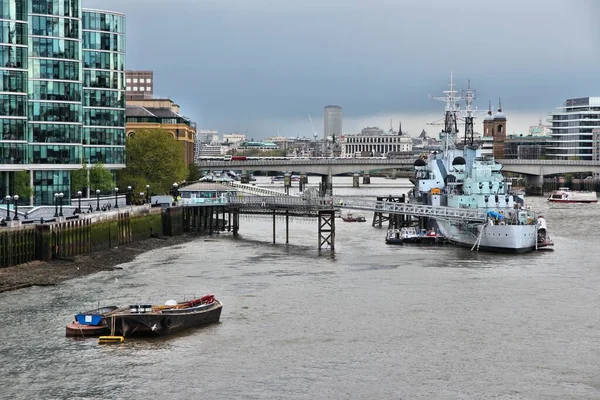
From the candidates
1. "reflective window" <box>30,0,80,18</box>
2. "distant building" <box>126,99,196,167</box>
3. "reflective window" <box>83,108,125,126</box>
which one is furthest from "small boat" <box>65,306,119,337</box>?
"distant building" <box>126,99,196,167</box>

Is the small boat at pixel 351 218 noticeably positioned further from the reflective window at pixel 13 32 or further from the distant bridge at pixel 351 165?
the distant bridge at pixel 351 165

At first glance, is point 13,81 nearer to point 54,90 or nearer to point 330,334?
point 54,90

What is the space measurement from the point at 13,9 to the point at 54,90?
9298 mm

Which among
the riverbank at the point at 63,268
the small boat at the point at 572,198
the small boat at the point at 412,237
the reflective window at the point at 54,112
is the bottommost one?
the riverbank at the point at 63,268

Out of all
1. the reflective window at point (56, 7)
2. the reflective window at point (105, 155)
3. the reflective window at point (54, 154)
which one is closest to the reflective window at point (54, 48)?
the reflective window at point (56, 7)

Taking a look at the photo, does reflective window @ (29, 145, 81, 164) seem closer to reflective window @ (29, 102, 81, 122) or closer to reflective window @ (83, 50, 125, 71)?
reflective window @ (29, 102, 81, 122)

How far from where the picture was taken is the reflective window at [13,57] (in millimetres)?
85625

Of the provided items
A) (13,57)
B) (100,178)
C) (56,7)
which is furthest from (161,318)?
(100,178)

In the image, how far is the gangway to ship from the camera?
3386 inches

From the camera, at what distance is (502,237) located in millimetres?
82875

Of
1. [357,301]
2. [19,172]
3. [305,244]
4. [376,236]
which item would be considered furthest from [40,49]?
[357,301]

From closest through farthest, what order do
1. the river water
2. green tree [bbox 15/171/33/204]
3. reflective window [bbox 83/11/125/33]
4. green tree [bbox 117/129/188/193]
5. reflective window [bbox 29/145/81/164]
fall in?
1. the river water
2. green tree [bbox 15/171/33/204]
3. reflective window [bbox 29/145/81/164]
4. reflective window [bbox 83/11/125/33]
5. green tree [bbox 117/129/188/193]

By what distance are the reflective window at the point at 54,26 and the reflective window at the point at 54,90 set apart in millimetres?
4000

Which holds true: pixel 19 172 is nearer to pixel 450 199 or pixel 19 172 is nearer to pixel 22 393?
pixel 450 199
